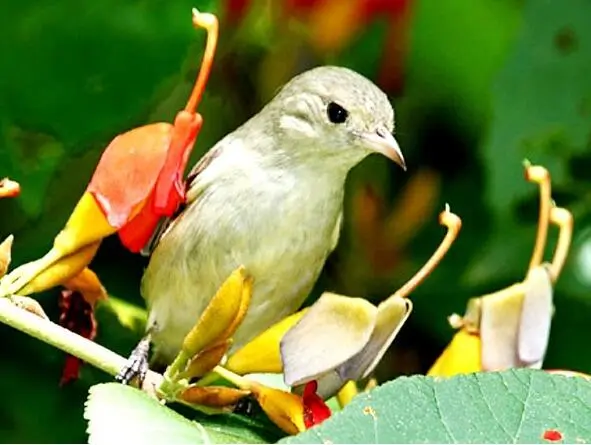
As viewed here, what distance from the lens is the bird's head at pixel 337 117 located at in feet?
5.78

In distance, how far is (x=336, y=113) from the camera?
5.97 ft

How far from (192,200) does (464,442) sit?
0.69 metres

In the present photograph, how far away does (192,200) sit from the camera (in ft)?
5.90

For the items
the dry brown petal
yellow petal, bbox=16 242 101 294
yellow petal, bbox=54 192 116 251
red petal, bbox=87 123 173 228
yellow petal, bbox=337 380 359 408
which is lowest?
yellow petal, bbox=337 380 359 408

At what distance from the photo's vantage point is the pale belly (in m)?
1.77

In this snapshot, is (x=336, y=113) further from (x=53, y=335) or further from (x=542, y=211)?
(x=53, y=335)

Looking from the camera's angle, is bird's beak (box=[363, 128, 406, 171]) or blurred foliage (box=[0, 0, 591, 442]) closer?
bird's beak (box=[363, 128, 406, 171])

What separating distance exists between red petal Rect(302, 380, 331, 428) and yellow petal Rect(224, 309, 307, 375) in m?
0.04

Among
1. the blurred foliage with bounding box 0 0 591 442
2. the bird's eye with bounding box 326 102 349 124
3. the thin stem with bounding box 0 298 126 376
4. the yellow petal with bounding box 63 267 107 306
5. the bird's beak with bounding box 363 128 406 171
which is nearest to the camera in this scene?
the thin stem with bounding box 0 298 126 376

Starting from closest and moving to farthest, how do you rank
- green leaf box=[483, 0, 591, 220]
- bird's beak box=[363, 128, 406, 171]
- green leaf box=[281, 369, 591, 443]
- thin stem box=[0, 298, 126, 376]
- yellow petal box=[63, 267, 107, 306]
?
green leaf box=[281, 369, 591, 443] < thin stem box=[0, 298, 126, 376] < yellow petal box=[63, 267, 107, 306] < bird's beak box=[363, 128, 406, 171] < green leaf box=[483, 0, 591, 220]

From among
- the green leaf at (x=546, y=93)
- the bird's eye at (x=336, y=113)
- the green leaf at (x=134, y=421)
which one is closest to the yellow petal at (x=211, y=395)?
the green leaf at (x=134, y=421)

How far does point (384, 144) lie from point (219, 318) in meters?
0.48

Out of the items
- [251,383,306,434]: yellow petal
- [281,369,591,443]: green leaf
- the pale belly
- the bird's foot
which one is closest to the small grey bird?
the pale belly

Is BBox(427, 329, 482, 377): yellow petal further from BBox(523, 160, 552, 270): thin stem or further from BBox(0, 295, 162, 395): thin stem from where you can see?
BBox(0, 295, 162, 395): thin stem
